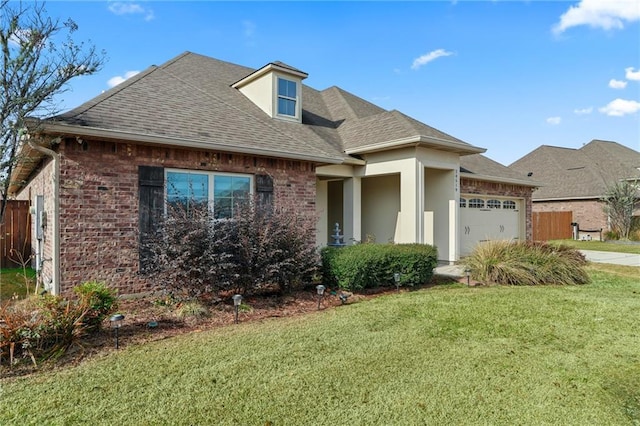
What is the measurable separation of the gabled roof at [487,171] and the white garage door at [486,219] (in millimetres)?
863

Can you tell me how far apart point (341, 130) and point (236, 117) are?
4.73 metres

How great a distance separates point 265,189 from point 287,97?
14.5ft

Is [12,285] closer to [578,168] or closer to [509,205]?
[509,205]

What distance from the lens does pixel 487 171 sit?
50.1ft

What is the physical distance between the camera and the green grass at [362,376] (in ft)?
10.3

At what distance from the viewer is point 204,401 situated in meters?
3.34

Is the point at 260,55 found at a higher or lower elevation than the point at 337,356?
higher

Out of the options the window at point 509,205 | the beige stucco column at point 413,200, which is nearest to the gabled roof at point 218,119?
the beige stucco column at point 413,200

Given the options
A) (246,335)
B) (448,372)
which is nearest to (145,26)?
(246,335)

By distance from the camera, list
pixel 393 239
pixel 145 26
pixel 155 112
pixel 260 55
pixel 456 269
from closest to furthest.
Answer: pixel 155 112
pixel 145 26
pixel 456 269
pixel 393 239
pixel 260 55

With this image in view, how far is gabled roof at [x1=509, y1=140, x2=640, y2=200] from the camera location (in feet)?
75.9

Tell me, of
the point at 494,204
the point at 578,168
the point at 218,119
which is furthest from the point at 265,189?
the point at 578,168

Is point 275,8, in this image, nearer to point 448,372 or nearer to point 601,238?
point 448,372

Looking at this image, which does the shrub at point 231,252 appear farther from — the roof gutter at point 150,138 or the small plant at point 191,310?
the roof gutter at point 150,138
